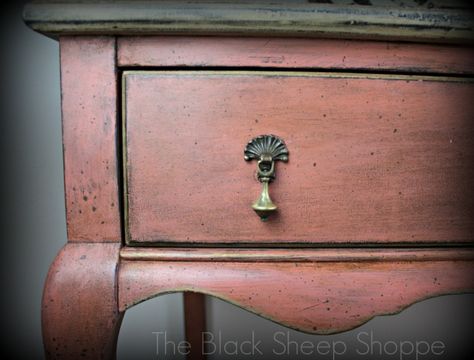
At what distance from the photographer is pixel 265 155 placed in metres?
0.43

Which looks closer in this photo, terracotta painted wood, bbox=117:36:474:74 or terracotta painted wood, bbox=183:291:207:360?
terracotta painted wood, bbox=117:36:474:74

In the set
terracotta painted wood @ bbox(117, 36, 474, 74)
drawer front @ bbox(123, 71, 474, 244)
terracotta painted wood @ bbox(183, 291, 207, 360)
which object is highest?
terracotta painted wood @ bbox(117, 36, 474, 74)

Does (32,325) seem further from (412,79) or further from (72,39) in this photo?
(412,79)

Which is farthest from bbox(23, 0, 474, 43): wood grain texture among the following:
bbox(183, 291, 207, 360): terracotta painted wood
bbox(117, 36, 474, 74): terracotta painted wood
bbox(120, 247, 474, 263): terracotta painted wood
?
bbox(183, 291, 207, 360): terracotta painted wood

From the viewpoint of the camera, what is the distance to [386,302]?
0.44 meters

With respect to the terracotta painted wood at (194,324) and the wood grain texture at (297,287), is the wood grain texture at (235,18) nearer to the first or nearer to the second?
the wood grain texture at (297,287)

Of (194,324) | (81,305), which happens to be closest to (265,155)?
(81,305)

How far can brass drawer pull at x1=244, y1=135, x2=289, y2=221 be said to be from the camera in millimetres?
427

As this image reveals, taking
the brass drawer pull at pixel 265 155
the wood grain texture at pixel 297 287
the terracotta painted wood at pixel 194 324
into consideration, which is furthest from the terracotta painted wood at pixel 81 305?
the terracotta painted wood at pixel 194 324

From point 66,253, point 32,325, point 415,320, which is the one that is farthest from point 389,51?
point 32,325

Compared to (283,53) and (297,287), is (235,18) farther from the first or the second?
(297,287)

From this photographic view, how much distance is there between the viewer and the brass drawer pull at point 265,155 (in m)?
0.43

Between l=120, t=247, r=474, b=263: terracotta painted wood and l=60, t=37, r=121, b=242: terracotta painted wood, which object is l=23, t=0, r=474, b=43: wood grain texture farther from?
l=120, t=247, r=474, b=263: terracotta painted wood

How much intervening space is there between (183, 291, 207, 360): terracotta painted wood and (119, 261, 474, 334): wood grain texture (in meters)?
0.42
